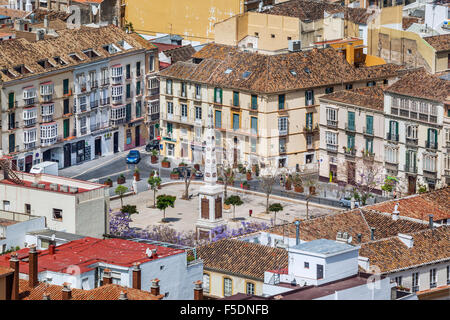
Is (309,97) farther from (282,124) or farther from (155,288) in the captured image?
(155,288)

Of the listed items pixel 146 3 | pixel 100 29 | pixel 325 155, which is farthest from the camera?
pixel 146 3

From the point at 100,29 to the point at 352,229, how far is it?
6057 centimetres

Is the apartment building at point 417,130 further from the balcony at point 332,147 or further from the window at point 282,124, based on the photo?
the window at point 282,124

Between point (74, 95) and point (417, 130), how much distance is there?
37.6 metres

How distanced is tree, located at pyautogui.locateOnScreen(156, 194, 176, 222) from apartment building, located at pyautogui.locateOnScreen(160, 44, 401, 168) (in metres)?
18.6

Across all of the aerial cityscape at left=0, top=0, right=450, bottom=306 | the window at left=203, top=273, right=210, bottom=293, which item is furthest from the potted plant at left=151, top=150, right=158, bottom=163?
the window at left=203, top=273, right=210, bottom=293

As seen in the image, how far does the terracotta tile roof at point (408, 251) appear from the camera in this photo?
3519 inches

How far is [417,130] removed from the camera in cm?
12850

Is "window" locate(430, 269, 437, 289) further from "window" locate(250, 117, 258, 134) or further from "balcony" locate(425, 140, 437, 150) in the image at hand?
"window" locate(250, 117, 258, 134)

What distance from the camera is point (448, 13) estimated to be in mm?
159625

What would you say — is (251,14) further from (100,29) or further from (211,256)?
(211,256)

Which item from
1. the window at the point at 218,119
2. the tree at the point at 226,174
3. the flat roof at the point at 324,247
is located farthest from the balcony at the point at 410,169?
the flat roof at the point at 324,247

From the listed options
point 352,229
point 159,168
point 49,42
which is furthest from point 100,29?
point 352,229

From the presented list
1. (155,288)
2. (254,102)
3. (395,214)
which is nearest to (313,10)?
(254,102)
